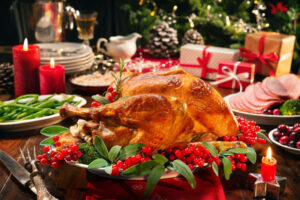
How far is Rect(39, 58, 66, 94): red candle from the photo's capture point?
5.60 feet

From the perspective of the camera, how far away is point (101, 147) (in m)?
1.02

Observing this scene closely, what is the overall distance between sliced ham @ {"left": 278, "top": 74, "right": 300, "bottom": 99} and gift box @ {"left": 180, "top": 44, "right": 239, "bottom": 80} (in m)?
0.43

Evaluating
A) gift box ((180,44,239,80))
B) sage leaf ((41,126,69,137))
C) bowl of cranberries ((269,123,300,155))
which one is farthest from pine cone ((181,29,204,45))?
sage leaf ((41,126,69,137))

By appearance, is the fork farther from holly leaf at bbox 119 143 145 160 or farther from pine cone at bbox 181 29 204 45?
pine cone at bbox 181 29 204 45

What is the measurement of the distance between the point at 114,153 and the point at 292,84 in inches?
41.1

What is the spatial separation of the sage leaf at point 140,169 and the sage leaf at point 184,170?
0.20ft

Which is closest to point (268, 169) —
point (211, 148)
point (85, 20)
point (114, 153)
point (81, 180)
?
point (211, 148)

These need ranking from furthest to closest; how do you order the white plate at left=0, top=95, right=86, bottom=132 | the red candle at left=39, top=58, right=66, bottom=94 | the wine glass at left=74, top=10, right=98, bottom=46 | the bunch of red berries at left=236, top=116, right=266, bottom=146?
the wine glass at left=74, top=10, right=98, bottom=46 < the red candle at left=39, top=58, right=66, bottom=94 < the white plate at left=0, top=95, right=86, bottom=132 < the bunch of red berries at left=236, top=116, right=266, bottom=146

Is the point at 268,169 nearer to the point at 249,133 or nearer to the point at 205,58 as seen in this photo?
the point at 249,133

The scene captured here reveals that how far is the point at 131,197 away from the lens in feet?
3.19

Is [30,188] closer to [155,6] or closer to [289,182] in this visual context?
[289,182]

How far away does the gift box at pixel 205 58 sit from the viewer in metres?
2.13

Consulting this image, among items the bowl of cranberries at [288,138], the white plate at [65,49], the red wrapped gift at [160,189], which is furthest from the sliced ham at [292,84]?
the white plate at [65,49]

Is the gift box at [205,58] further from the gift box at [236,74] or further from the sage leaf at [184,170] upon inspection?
the sage leaf at [184,170]
